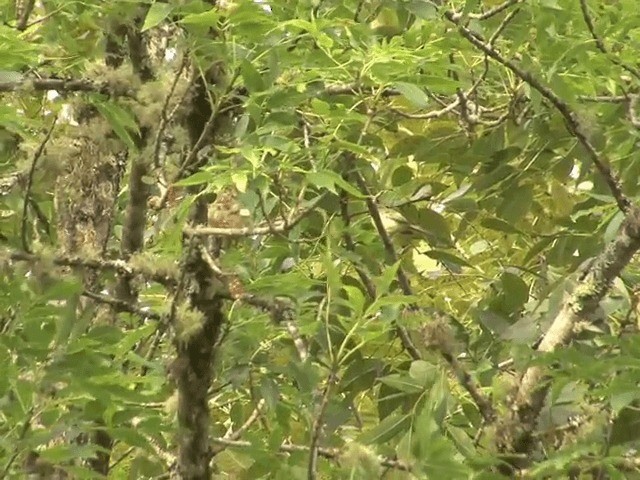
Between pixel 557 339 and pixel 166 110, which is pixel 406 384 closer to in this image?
pixel 557 339

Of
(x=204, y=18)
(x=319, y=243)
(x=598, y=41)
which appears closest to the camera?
(x=204, y=18)

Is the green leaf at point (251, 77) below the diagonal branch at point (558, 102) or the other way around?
the other way around

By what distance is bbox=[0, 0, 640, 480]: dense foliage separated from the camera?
849 mm

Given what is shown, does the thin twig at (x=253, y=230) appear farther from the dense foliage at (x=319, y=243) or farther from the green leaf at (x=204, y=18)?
the green leaf at (x=204, y=18)

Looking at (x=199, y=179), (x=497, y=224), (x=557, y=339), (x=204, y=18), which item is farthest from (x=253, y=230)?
(x=497, y=224)

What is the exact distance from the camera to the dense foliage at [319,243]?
849mm

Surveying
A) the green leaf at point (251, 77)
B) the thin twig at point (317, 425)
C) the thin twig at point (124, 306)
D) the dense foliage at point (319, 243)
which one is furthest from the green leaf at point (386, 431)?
the green leaf at point (251, 77)

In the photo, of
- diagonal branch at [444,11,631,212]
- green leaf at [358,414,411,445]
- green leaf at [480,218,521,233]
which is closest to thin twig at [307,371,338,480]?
green leaf at [358,414,411,445]

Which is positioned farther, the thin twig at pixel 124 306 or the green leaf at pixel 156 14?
the thin twig at pixel 124 306

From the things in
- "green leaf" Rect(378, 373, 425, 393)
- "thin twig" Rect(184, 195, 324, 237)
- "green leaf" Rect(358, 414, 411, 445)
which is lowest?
"green leaf" Rect(358, 414, 411, 445)

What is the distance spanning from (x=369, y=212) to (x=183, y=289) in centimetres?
30

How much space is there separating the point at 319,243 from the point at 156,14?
1.27 feet

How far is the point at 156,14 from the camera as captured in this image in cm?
81

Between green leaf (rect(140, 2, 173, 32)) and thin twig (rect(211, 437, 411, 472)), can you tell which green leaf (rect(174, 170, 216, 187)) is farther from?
thin twig (rect(211, 437, 411, 472))
